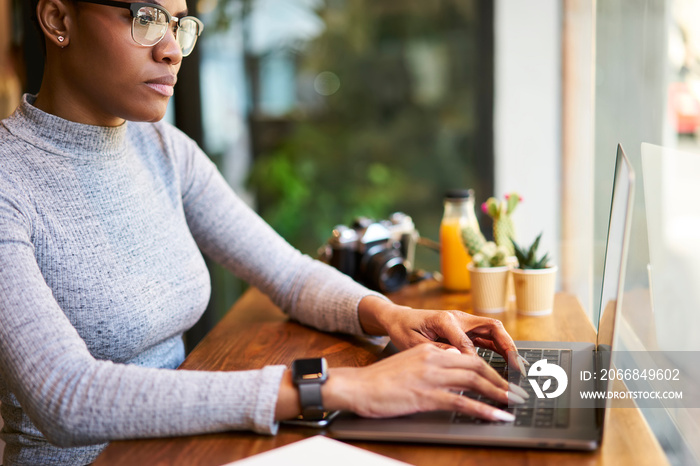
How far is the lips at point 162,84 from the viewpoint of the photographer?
108 cm

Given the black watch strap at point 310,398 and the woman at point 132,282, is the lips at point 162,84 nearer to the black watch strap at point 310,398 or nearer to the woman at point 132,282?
the woman at point 132,282

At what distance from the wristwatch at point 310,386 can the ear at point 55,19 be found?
677 mm

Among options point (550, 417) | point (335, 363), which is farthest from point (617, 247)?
point (335, 363)

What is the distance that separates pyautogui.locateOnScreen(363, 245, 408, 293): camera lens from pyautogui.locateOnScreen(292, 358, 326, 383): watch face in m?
0.66

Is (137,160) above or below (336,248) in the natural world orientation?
above

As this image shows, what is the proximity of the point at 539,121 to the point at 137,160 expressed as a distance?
1.63 meters

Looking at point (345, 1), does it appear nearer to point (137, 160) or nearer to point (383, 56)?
point (383, 56)

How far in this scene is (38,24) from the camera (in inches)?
41.7

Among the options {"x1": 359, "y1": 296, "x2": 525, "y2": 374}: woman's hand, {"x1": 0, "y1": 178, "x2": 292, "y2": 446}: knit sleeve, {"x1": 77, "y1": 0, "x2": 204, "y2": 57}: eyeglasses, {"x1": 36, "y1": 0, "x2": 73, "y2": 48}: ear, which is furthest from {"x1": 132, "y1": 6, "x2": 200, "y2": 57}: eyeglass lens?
{"x1": 359, "y1": 296, "x2": 525, "y2": 374}: woman's hand

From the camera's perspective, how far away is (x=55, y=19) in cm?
105

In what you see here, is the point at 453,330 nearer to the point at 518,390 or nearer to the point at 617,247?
the point at 518,390

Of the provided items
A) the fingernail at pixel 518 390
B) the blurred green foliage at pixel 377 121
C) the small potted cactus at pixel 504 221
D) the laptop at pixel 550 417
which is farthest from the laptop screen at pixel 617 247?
the blurred green foliage at pixel 377 121

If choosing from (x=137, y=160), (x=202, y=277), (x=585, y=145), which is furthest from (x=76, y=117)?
(x=585, y=145)

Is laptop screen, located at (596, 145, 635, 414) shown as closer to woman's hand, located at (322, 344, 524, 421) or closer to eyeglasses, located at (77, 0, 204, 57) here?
woman's hand, located at (322, 344, 524, 421)
